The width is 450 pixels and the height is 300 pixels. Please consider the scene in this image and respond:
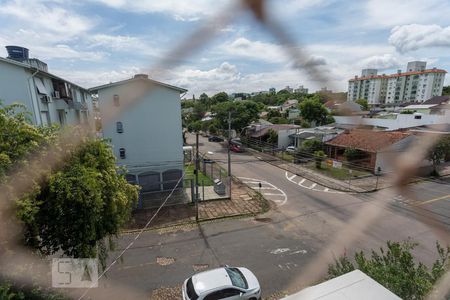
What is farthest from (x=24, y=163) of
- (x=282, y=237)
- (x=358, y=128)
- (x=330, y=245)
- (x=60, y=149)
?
(x=330, y=245)

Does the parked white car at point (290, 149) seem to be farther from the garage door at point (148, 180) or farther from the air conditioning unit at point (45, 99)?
the air conditioning unit at point (45, 99)

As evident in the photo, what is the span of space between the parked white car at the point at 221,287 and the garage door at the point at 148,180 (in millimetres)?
7983

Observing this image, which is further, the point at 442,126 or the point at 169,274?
the point at 169,274

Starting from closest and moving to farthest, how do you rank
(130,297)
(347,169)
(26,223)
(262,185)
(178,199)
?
(26,223) < (130,297) < (178,199) < (262,185) < (347,169)

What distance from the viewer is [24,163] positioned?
4023 millimetres

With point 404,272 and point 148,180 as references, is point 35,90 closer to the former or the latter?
point 148,180

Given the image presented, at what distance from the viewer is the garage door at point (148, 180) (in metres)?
14.3

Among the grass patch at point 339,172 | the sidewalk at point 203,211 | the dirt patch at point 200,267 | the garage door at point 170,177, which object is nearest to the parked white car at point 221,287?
the dirt patch at point 200,267

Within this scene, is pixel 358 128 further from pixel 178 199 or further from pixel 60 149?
pixel 178 199

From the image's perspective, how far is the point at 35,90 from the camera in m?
12.3

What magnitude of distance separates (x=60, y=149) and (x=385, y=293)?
540 centimetres

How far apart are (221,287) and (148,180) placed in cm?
892

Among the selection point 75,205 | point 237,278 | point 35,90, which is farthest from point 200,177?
point 75,205

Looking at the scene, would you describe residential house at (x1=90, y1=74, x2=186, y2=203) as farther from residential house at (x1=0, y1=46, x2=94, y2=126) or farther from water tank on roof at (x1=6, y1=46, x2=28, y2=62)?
water tank on roof at (x1=6, y1=46, x2=28, y2=62)
